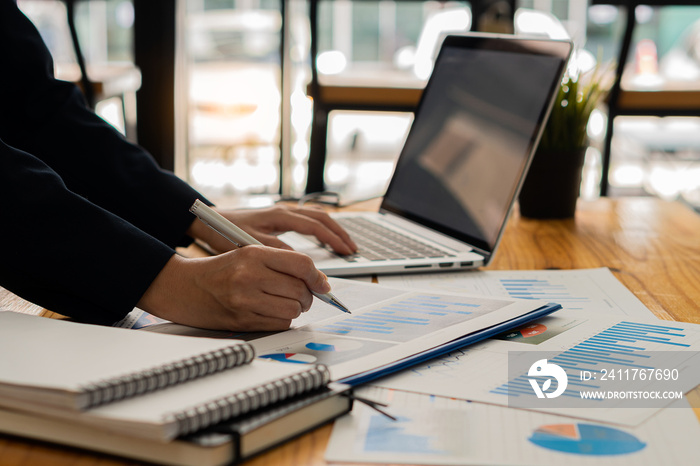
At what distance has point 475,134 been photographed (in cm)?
104

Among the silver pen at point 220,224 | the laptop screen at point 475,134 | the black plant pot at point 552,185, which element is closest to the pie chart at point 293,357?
the silver pen at point 220,224

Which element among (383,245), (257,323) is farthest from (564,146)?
(257,323)

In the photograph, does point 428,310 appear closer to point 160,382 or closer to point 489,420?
point 489,420

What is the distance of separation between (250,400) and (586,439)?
0.22 m

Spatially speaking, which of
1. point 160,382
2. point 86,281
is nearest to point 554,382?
point 160,382

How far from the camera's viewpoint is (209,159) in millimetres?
5270

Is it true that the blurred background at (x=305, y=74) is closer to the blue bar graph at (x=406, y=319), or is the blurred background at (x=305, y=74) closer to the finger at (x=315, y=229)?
the finger at (x=315, y=229)

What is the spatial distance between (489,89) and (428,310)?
49cm

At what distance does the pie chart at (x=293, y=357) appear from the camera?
555mm

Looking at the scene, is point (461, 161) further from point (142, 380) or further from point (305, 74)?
point (305, 74)

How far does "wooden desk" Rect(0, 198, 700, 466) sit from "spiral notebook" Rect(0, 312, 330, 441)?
0.03 metres

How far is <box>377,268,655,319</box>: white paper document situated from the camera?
77 cm

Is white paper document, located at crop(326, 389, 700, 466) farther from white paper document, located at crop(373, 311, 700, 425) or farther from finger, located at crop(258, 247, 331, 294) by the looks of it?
finger, located at crop(258, 247, 331, 294)

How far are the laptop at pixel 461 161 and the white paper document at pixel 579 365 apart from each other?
10.7 inches
